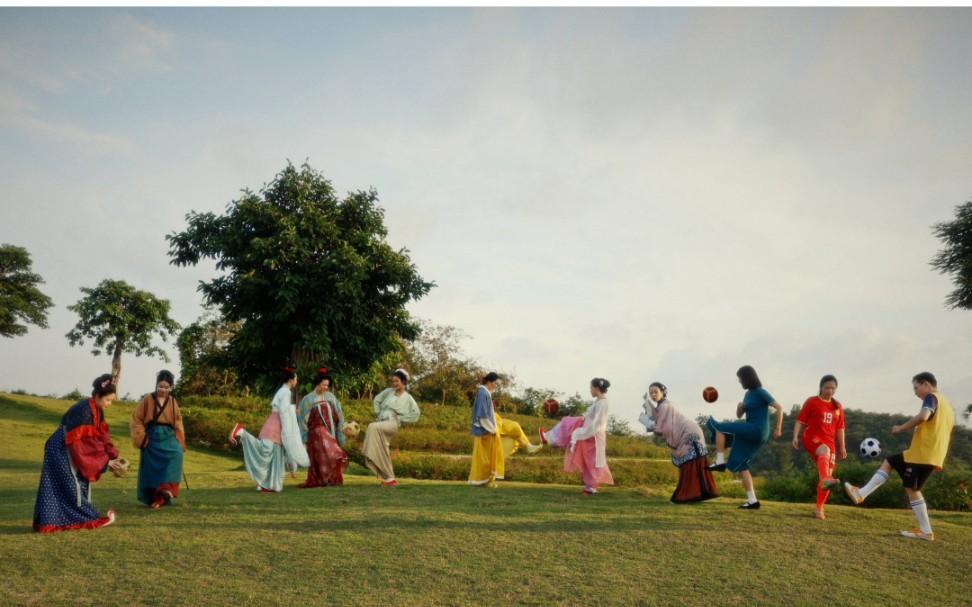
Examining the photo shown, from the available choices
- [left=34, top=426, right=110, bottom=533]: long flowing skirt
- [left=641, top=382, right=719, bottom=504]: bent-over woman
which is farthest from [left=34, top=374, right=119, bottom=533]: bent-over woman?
[left=641, top=382, right=719, bottom=504]: bent-over woman

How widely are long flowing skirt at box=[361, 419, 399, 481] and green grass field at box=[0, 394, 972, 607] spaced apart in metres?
2.09

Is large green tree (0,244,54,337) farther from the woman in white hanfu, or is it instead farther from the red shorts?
the red shorts

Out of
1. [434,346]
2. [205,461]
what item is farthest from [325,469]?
[434,346]

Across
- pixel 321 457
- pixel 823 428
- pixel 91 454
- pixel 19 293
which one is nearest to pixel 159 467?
pixel 91 454

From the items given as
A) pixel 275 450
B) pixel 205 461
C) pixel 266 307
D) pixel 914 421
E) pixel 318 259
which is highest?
pixel 318 259

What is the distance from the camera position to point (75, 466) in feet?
30.2

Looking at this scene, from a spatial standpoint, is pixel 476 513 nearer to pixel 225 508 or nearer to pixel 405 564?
pixel 405 564

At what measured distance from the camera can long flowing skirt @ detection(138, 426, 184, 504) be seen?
10.8m

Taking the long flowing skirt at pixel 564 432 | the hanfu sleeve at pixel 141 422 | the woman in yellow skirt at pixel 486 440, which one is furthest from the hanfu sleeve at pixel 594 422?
the hanfu sleeve at pixel 141 422

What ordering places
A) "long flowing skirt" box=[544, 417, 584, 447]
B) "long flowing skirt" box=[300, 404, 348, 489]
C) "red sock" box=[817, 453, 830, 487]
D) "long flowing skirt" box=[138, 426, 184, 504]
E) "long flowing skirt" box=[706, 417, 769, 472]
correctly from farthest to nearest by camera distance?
"long flowing skirt" box=[300, 404, 348, 489] < "long flowing skirt" box=[544, 417, 584, 447] < "long flowing skirt" box=[138, 426, 184, 504] < "long flowing skirt" box=[706, 417, 769, 472] < "red sock" box=[817, 453, 830, 487]

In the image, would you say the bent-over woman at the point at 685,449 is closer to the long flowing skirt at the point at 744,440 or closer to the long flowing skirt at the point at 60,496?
the long flowing skirt at the point at 744,440

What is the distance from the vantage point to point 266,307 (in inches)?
827

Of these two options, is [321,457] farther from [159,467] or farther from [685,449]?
Answer: [685,449]

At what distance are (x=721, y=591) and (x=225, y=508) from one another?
7.22 meters
